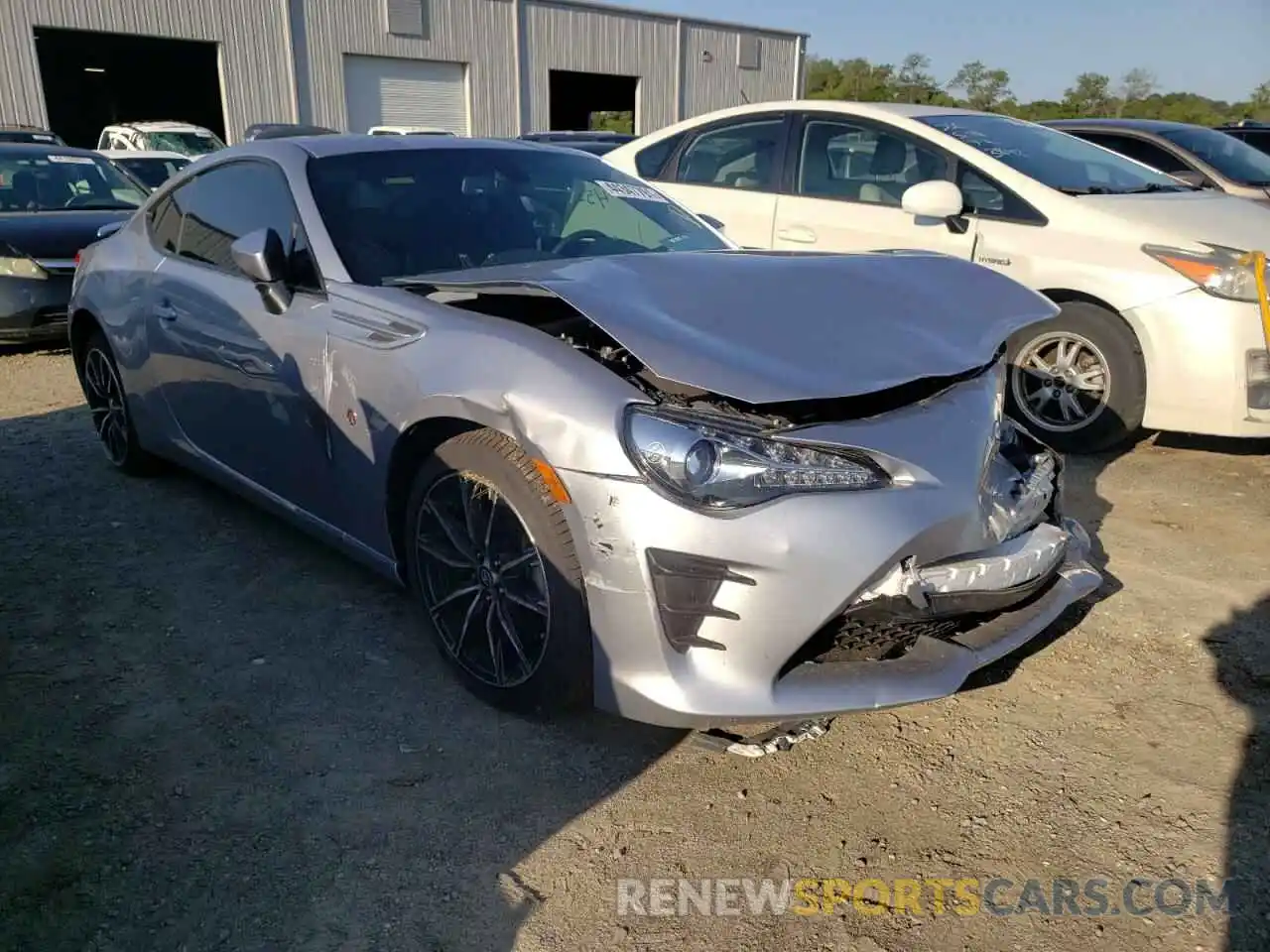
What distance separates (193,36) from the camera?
22812 mm

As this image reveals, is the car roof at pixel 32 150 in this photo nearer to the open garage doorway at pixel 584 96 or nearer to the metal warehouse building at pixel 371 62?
the metal warehouse building at pixel 371 62

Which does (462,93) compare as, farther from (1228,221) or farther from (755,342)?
(755,342)

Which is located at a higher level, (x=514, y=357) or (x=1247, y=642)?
(x=514, y=357)

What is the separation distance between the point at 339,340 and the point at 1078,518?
3011mm

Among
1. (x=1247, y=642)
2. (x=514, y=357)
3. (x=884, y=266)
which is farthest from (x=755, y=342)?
(x=1247, y=642)

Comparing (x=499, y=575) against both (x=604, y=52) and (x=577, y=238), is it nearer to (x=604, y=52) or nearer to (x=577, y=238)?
(x=577, y=238)

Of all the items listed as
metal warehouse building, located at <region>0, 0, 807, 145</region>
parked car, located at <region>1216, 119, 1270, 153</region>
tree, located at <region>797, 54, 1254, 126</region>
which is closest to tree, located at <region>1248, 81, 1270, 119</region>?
tree, located at <region>797, 54, 1254, 126</region>

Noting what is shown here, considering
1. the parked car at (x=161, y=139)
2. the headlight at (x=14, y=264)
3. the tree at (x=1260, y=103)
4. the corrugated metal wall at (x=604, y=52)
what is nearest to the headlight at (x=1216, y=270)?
the headlight at (x=14, y=264)

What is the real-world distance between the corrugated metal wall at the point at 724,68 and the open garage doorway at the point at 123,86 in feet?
45.6

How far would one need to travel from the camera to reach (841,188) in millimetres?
5875

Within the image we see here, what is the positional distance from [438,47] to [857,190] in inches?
918

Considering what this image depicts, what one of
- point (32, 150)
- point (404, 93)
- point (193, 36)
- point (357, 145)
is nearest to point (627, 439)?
point (357, 145)

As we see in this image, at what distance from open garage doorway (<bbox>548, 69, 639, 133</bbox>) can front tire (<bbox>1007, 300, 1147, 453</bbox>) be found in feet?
A: 87.4

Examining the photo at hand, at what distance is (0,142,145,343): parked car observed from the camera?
23.9 ft
